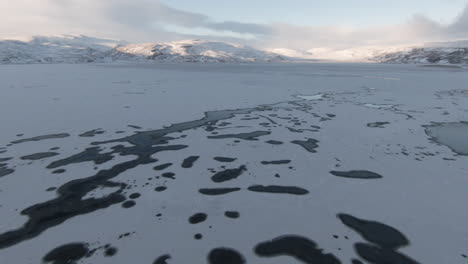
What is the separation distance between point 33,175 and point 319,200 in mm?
5695

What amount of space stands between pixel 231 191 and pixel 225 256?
1610mm

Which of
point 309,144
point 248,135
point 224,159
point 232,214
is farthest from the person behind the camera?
point 248,135

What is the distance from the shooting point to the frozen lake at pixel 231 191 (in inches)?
127

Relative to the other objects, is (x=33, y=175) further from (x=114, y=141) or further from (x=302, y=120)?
(x=302, y=120)

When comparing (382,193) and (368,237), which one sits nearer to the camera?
(368,237)

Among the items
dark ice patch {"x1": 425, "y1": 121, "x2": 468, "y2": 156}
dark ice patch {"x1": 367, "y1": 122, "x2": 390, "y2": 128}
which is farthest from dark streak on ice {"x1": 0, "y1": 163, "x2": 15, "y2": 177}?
dark ice patch {"x1": 425, "y1": 121, "x2": 468, "y2": 156}

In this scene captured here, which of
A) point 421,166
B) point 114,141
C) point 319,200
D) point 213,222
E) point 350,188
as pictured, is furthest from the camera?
point 114,141

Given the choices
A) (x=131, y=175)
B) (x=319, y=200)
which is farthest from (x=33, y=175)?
(x=319, y=200)

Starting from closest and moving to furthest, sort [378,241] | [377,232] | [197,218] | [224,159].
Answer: [378,241] → [377,232] → [197,218] → [224,159]

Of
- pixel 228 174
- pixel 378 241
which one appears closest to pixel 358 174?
pixel 378 241

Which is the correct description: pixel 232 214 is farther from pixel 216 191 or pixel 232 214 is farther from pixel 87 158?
pixel 87 158

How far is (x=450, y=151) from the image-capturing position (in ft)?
21.5

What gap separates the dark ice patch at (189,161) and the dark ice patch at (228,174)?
801mm

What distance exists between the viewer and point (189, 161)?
19.7 ft
